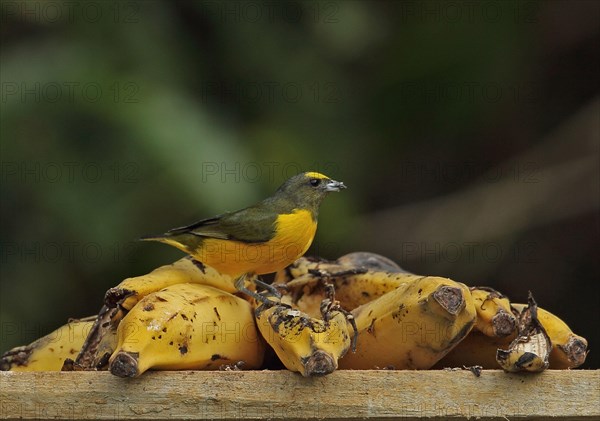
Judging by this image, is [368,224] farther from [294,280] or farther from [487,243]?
[294,280]

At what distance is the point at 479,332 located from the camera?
9.11ft

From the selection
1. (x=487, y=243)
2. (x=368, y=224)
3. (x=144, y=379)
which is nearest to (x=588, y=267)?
(x=487, y=243)

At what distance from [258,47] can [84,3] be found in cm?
100

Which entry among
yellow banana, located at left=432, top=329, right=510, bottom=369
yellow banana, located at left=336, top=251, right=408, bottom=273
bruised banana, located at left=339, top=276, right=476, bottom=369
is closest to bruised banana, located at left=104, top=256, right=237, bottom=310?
yellow banana, located at left=336, top=251, right=408, bottom=273

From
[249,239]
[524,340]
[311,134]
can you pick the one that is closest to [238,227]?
[249,239]

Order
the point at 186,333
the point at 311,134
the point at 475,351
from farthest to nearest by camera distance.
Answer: the point at 311,134
the point at 475,351
the point at 186,333

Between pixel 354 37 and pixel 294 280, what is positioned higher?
pixel 354 37

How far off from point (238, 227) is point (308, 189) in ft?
1.01

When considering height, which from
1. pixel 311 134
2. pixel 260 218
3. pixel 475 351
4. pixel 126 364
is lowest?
pixel 311 134

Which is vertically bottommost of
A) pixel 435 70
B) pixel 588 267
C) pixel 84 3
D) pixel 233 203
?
pixel 588 267

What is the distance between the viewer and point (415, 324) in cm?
257

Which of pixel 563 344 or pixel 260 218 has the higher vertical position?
pixel 260 218

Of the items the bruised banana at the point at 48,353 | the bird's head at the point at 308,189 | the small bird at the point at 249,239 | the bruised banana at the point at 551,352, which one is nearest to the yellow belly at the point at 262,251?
the small bird at the point at 249,239

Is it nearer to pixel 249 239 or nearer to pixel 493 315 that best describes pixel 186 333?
pixel 249 239
